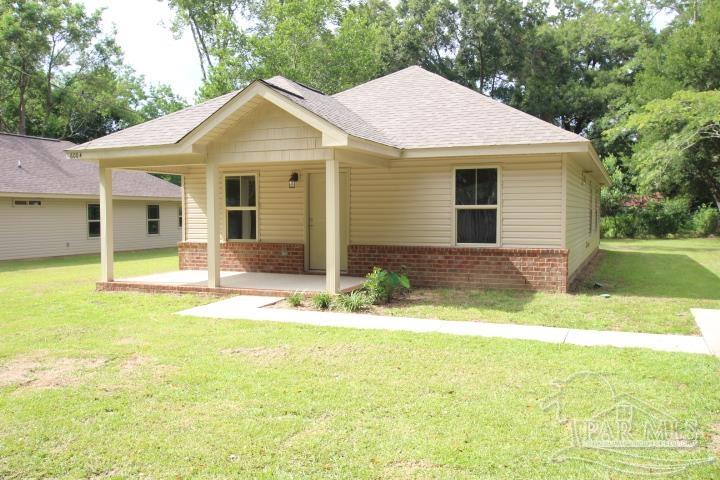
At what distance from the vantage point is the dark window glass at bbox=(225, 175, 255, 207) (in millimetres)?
12992

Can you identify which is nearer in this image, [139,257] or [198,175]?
[198,175]

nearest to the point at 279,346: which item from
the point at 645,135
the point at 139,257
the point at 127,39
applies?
the point at 139,257

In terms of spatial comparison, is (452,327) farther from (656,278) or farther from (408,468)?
(656,278)

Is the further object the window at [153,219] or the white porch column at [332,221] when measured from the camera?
the window at [153,219]

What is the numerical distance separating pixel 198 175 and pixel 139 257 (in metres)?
8.15

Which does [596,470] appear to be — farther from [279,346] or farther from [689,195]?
[689,195]

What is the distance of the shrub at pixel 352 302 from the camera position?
345 inches

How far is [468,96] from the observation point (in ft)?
41.9

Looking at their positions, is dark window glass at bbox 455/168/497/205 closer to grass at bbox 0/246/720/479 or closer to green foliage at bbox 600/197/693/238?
grass at bbox 0/246/720/479

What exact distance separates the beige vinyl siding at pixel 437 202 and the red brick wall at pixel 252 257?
1.47 metres

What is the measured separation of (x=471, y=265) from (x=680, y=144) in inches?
673

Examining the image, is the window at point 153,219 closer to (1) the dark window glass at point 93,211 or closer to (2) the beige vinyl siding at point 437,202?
(1) the dark window glass at point 93,211

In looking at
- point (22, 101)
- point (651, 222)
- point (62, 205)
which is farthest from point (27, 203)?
point (651, 222)

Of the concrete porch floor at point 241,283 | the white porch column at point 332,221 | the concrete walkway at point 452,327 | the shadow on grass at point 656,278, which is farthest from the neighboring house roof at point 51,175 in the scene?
the shadow on grass at point 656,278
